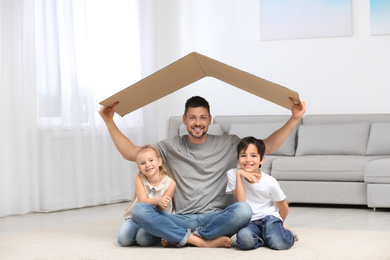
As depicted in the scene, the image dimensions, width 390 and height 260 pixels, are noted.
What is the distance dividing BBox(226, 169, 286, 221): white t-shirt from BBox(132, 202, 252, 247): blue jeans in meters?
0.14

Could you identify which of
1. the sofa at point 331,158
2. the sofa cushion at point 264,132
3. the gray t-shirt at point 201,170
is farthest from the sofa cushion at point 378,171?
the gray t-shirt at point 201,170

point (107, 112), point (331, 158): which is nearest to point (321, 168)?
point (331, 158)

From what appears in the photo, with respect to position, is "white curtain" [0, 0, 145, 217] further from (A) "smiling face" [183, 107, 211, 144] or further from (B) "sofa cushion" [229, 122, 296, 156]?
(A) "smiling face" [183, 107, 211, 144]

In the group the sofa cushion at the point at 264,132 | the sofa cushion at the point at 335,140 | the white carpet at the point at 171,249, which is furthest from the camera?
the sofa cushion at the point at 264,132

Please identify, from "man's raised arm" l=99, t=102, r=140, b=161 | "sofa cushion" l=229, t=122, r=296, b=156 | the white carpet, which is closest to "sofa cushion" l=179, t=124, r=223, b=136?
"sofa cushion" l=229, t=122, r=296, b=156

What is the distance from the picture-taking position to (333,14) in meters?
5.83

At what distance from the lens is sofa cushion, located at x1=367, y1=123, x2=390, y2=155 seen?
16.4 ft

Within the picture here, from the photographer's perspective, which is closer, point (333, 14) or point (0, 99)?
point (0, 99)

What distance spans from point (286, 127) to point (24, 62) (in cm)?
249

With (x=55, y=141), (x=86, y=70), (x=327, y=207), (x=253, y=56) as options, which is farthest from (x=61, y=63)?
(x=327, y=207)

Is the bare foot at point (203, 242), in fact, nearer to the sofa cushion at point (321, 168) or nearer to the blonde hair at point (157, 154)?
the blonde hair at point (157, 154)

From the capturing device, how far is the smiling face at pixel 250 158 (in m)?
2.97

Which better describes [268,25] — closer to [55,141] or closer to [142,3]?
[142,3]

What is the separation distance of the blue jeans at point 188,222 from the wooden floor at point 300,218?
3.18 ft
